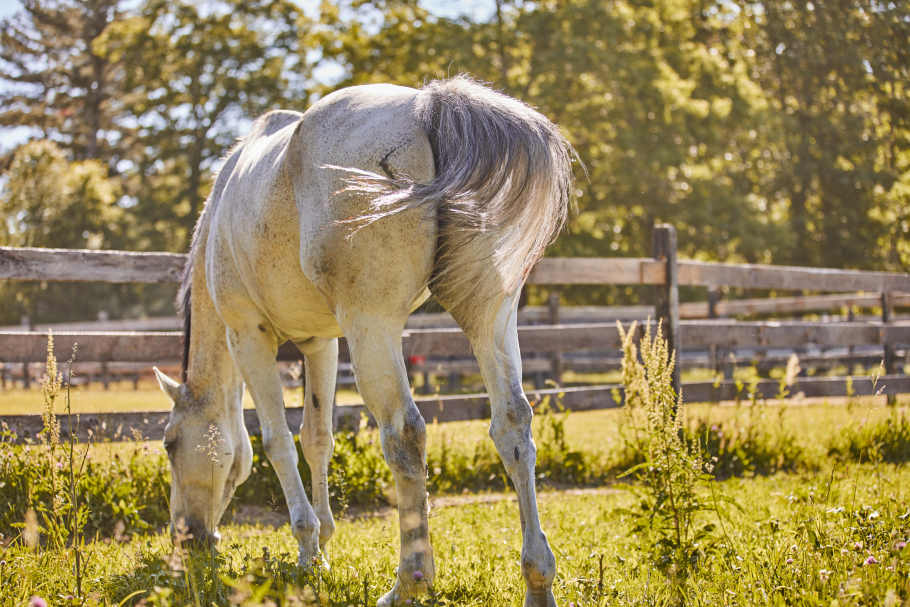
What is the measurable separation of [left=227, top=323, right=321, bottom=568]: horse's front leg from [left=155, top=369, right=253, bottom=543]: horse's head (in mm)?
360

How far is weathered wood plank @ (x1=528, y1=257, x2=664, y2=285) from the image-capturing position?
6867 mm

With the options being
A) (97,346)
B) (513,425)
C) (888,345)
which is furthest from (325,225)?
(888,345)

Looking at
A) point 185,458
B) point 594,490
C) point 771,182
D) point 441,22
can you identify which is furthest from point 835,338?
point 771,182

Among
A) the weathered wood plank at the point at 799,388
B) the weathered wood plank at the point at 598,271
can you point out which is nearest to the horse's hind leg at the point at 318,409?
the weathered wood plank at the point at 598,271

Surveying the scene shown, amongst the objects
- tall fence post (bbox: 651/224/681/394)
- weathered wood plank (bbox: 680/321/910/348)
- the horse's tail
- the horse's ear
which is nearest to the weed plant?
the horse's tail

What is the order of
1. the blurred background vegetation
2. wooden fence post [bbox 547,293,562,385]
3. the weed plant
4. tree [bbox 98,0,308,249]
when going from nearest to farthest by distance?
1. the weed plant
2. wooden fence post [bbox 547,293,562,385]
3. the blurred background vegetation
4. tree [bbox 98,0,308,249]

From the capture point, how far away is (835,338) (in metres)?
8.90

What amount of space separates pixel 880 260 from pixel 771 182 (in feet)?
12.3

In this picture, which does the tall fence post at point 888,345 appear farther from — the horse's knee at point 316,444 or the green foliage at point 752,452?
→ the horse's knee at point 316,444

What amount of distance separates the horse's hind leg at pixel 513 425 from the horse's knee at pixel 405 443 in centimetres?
27

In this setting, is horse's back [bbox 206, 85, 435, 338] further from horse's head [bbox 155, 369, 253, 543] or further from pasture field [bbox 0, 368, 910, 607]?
pasture field [bbox 0, 368, 910, 607]

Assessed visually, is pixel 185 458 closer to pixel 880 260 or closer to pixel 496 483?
pixel 496 483

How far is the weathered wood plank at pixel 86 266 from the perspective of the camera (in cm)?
541

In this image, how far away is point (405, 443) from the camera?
9.32 ft
